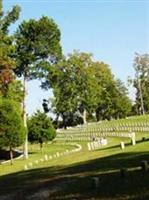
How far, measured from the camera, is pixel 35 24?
74.7 metres

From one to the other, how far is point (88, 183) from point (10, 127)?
3826 cm

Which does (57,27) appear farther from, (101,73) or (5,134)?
(101,73)

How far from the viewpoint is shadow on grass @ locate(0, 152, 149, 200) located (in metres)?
20.1

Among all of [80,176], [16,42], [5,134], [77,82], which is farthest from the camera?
A: [77,82]

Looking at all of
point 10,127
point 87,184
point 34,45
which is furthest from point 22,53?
point 87,184

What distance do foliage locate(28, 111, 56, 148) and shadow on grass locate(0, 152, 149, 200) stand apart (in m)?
44.5

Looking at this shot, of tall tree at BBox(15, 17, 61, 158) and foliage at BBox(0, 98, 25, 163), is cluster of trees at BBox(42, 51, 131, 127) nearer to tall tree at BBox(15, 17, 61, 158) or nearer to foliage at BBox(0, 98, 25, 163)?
tall tree at BBox(15, 17, 61, 158)

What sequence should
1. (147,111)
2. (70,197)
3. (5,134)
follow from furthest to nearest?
(147,111)
(5,134)
(70,197)

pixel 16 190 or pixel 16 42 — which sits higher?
pixel 16 42

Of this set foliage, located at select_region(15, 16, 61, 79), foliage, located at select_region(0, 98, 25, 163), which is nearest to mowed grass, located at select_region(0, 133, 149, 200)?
foliage, located at select_region(0, 98, 25, 163)

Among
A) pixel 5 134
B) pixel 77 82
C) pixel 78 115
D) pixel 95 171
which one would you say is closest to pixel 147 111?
pixel 78 115

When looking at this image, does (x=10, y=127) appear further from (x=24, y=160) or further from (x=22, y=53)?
(x=22, y=53)

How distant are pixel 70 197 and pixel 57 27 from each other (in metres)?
57.2

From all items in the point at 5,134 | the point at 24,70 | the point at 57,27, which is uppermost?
the point at 57,27
